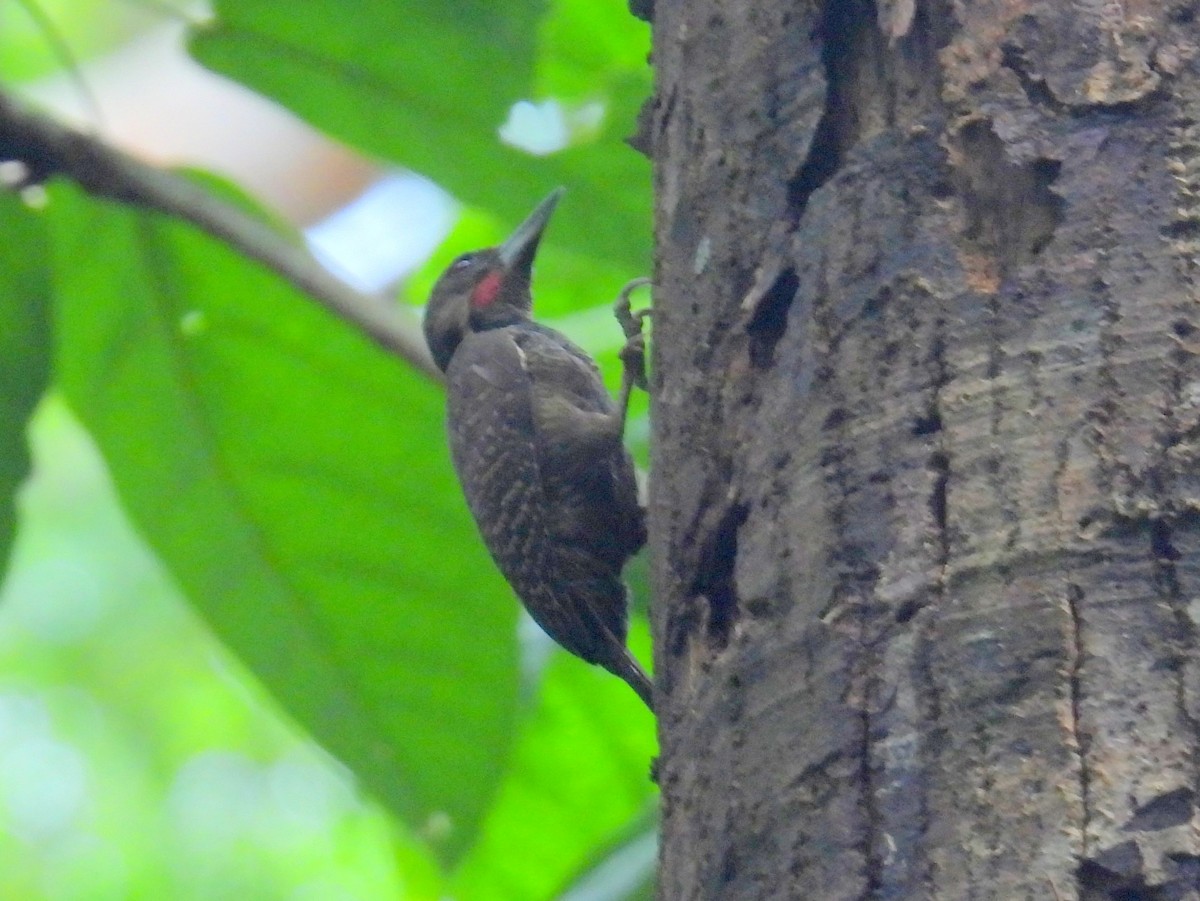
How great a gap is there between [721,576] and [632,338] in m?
1.74

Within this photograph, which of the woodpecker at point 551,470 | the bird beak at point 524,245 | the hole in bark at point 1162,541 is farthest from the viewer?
the woodpecker at point 551,470

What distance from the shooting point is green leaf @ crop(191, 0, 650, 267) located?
10.7 feet

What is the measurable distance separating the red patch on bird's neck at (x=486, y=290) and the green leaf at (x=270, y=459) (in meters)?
1.08

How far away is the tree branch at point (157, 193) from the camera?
3242 mm

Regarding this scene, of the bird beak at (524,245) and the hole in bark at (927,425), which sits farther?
the bird beak at (524,245)

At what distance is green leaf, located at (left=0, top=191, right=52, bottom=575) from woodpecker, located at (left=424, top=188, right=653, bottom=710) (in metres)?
0.94

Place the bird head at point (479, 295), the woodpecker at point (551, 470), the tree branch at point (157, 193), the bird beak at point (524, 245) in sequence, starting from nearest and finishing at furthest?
1. the tree branch at point (157, 193)
2. the bird beak at point (524, 245)
3. the woodpecker at point (551, 470)
4. the bird head at point (479, 295)

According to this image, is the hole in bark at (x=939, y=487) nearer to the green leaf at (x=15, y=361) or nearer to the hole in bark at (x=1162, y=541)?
the hole in bark at (x=1162, y=541)

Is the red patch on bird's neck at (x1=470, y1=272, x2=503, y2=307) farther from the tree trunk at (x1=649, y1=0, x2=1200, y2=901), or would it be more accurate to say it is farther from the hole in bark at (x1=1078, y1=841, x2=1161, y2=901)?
the hole in bark at (x1=1078, y1=841, x2=1161, y2=901)

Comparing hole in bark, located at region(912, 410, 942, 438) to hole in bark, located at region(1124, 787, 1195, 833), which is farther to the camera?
hole in bark, located at region(912, 410, 942, 438)

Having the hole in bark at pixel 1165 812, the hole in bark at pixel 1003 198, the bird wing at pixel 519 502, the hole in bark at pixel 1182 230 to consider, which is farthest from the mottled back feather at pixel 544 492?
the hole in bark at pixel 1165 812

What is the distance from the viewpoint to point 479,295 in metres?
4.72

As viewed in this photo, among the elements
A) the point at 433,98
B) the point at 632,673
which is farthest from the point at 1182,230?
the point at 632,673

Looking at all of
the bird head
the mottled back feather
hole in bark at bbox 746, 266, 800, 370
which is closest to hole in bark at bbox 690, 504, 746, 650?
hole in bark at bbox 746, 266, 800, 370
